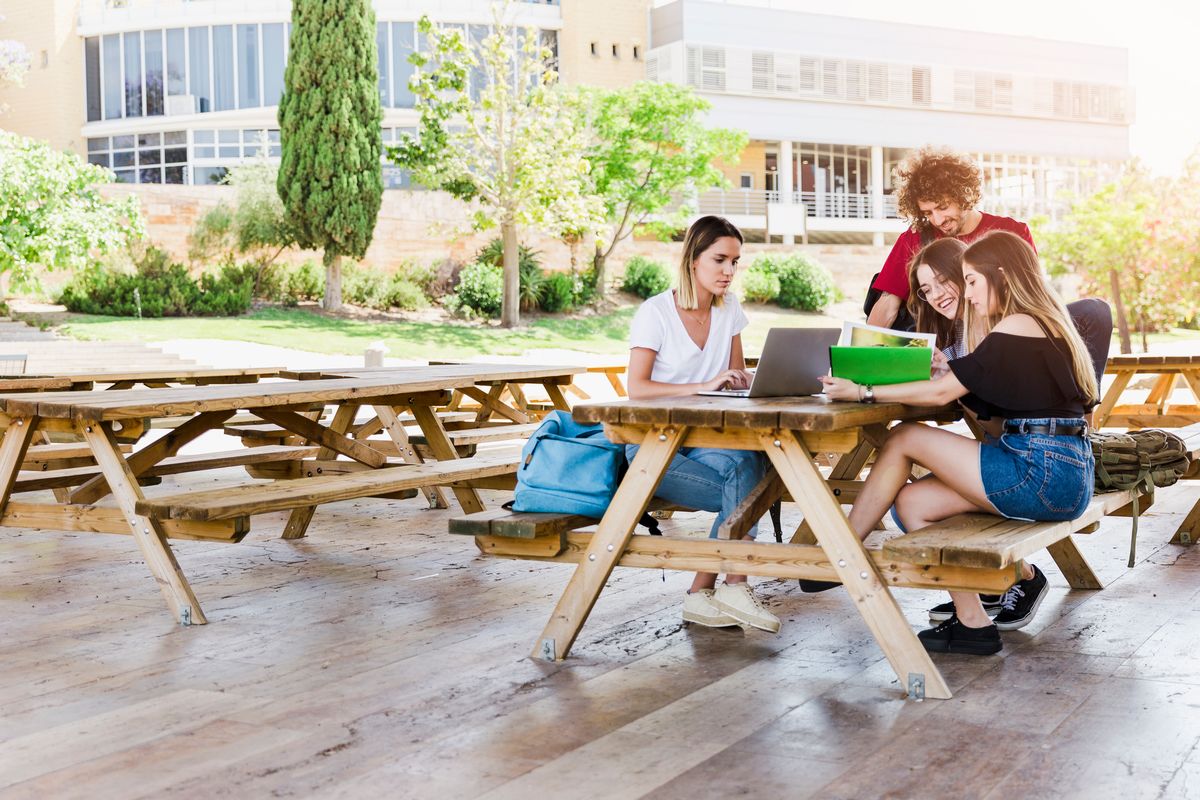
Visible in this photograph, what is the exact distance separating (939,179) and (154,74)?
31138 millimetres

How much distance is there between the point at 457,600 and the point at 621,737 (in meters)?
1.63

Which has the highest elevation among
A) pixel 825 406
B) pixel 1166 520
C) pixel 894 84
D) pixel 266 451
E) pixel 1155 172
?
pixel 894 84

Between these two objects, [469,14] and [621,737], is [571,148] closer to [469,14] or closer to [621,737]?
[469,14]

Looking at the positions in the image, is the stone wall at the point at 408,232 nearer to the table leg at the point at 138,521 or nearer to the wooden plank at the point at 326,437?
the wooden plank at the point at 326,437

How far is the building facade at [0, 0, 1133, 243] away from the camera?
32.0m

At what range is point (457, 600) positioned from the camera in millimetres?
4492

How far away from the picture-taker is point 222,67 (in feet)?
106

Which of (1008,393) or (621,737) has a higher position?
(1008,393)

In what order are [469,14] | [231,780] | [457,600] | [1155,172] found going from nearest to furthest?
[231,780] → [457,600] → [1155,172] → [469,14]

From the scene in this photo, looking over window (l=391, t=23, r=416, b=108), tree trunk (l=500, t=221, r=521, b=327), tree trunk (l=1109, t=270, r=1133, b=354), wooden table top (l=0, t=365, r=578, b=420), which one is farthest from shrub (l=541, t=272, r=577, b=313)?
wooden table top (l=0, t=365, r=578, b=420)

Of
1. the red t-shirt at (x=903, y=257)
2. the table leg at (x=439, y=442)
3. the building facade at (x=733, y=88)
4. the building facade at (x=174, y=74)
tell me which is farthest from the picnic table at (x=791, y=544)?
the building facade at (x=174, y=74)

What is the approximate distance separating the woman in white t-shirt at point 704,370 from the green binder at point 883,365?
1.57 feet

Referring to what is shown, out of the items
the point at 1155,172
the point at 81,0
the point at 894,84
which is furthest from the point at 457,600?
the point at 894,84

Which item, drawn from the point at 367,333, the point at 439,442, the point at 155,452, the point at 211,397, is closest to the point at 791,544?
the point at 211,397
